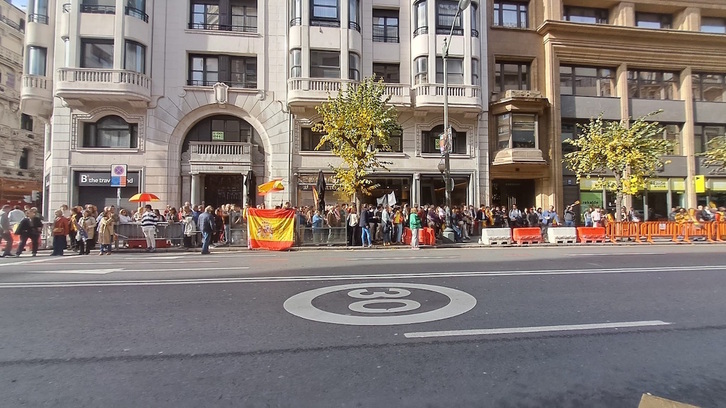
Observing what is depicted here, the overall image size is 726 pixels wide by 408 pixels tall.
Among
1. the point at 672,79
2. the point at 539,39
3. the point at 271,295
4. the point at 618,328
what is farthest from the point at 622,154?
the point at 271,295

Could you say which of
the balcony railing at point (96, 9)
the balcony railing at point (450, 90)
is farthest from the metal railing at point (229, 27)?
the balcony railing at point (450, 90)

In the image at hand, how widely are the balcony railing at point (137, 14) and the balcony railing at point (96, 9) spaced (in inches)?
28.1

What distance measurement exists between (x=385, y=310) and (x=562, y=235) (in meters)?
15.0

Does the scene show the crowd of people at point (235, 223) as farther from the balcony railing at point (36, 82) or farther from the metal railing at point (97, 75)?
the balcony railing at point (36, 82)

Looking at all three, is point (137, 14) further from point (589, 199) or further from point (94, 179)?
point (589, 199)

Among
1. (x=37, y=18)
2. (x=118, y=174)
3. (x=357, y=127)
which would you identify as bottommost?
(x=118, y=174)

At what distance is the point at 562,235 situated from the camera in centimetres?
1723

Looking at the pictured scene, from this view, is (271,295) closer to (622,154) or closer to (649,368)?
(649,368)

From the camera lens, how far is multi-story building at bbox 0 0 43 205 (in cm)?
3678

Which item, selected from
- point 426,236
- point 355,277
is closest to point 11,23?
point 426,236

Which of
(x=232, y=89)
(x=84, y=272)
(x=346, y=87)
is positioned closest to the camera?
(x=84, y=272)

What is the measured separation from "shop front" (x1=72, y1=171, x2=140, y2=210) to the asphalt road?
15.1 metres

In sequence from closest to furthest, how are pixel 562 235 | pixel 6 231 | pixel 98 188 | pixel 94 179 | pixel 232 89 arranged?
pixel 6 231, pixel 562 235, pixel 94 179, pixel 98 188, pixel 232 89

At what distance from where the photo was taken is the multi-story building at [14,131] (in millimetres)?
36781
